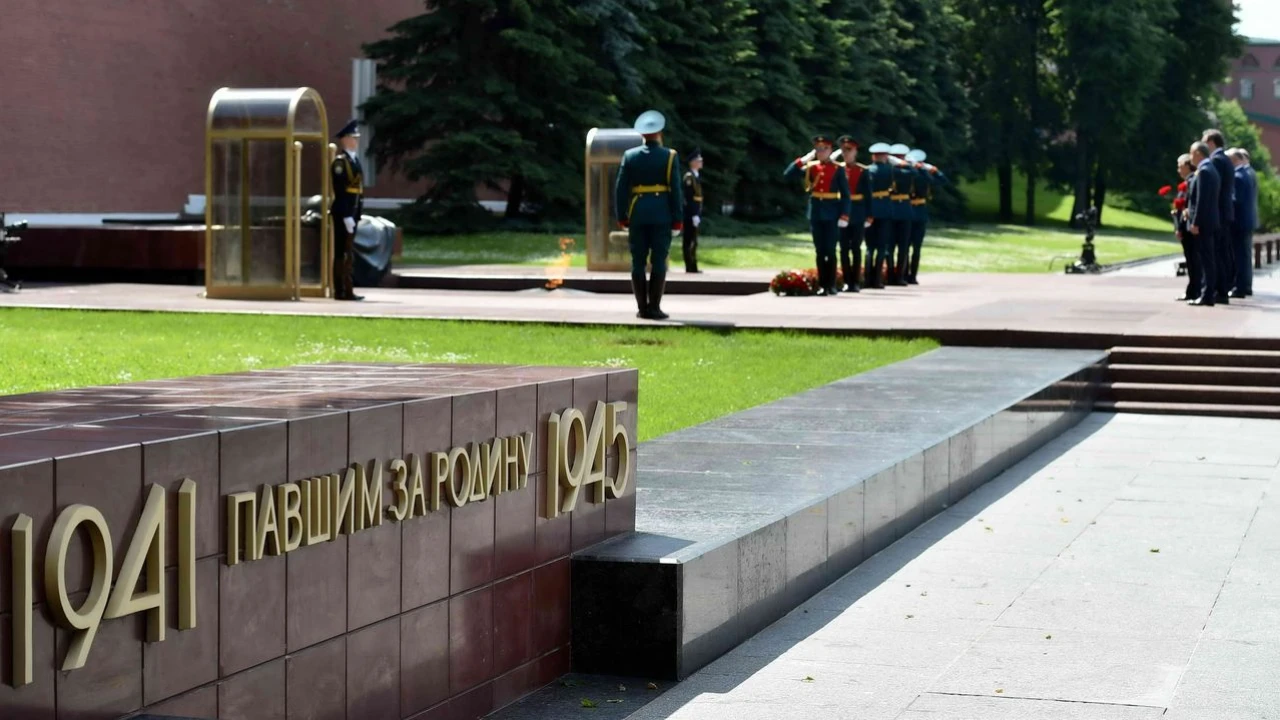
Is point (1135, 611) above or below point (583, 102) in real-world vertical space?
below

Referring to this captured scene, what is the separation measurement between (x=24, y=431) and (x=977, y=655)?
333cm

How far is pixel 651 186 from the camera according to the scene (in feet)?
54.2

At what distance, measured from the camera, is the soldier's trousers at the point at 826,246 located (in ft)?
69.3

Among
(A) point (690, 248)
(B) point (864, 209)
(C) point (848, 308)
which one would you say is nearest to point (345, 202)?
(C) point (848, 308)

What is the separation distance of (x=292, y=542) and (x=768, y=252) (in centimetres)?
3109

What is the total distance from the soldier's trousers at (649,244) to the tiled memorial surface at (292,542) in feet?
34.1

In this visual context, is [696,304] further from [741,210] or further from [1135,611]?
[741,210]

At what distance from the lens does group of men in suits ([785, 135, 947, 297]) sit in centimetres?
2111

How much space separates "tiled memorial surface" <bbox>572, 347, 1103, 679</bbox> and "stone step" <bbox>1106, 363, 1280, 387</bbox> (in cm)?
165

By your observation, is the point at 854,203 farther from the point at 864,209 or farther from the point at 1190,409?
the point at 1190,409

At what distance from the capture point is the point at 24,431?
401 centimetres

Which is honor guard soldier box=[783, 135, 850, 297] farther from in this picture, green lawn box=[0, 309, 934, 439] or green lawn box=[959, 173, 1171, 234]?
green lawn box=[959, 173, 1171, 234]

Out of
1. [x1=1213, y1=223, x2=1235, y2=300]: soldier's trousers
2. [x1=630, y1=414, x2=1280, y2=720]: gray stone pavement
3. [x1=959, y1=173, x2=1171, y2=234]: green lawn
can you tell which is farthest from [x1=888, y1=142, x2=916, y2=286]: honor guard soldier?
[x1=959, y1=173, x2=1171, y2=234]: green lawn

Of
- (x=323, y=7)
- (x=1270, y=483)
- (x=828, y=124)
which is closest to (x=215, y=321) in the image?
(x=1270, y=483)
